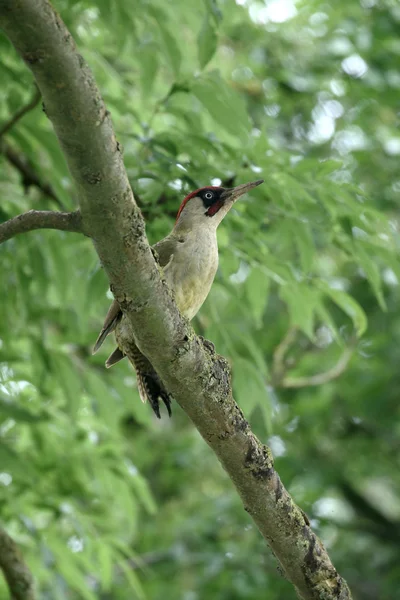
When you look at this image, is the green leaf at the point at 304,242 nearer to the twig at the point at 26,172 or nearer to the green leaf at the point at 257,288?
the green leaf at the point at 257,288

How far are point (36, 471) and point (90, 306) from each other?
159cm

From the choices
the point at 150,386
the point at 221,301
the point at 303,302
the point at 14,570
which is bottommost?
the point at 14,570

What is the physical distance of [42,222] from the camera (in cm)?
268

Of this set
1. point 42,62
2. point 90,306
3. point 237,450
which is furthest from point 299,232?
point 42,62

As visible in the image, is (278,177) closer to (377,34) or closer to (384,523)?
(377,34)

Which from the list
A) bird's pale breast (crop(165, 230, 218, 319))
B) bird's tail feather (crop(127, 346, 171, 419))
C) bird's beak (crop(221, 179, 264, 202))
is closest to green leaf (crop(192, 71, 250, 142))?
bird's beak (crop(221, 179, 264, 202))

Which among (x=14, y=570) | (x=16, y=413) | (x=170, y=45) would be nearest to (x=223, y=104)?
(x=170, y=45)

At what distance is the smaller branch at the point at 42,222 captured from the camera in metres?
→ 2.50

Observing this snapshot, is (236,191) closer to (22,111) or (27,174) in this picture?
(22,111)

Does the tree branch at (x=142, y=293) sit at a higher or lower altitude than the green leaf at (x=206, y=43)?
lower

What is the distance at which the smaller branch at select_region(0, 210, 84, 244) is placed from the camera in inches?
98.3

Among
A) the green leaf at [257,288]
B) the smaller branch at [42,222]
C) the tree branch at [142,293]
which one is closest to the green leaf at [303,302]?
the green leaf at [257,288]

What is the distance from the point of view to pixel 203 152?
422 centimetres

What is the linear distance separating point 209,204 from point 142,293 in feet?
5.73
